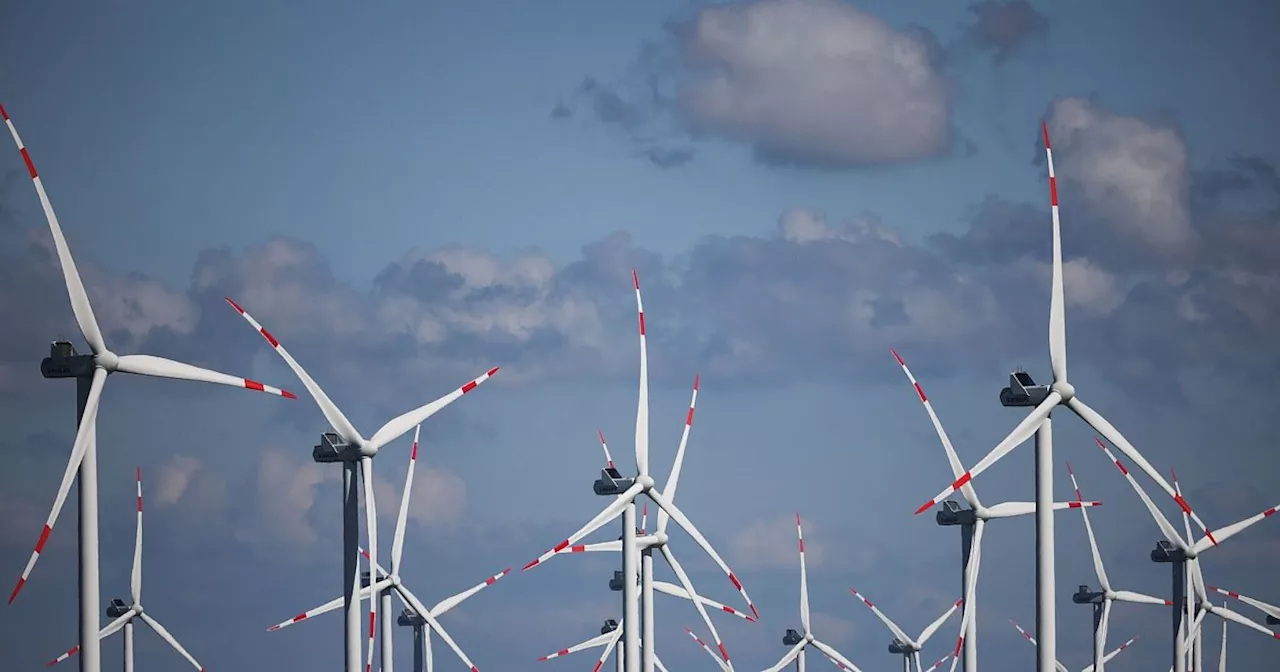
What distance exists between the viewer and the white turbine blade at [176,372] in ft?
206

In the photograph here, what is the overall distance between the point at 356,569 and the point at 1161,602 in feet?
236

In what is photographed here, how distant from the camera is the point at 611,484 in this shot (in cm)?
9038

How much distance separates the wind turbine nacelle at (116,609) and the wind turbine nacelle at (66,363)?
56.1m

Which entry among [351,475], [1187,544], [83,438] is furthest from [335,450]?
[1187,544]

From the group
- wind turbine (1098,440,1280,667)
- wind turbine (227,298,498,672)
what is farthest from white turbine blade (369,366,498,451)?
wind turbine (1098,440,1280,667)

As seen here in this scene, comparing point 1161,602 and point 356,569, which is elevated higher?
point 1161,602

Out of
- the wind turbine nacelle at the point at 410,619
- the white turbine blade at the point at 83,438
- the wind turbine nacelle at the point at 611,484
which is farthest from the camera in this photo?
the wind turbine nacelle at the point at 410,619

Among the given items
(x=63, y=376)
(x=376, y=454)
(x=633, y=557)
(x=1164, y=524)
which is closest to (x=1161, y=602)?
(x=1164, y=524)

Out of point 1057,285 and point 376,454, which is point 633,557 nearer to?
point 376,454

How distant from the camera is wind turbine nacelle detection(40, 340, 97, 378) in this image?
6062 centimetres

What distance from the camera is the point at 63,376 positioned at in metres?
60.4

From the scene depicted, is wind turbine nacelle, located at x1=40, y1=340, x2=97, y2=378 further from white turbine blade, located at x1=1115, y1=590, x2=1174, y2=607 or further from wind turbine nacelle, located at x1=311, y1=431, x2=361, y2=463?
white turbine blade, located at x1=1115, y1=590, x2=1174, y2=607

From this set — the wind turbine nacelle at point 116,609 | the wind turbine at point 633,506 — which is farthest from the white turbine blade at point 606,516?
the wind turbine nacelle at point 116,609

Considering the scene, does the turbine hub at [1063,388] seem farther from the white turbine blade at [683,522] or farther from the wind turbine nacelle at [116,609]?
the wind turbine nacelle at [116,609]
